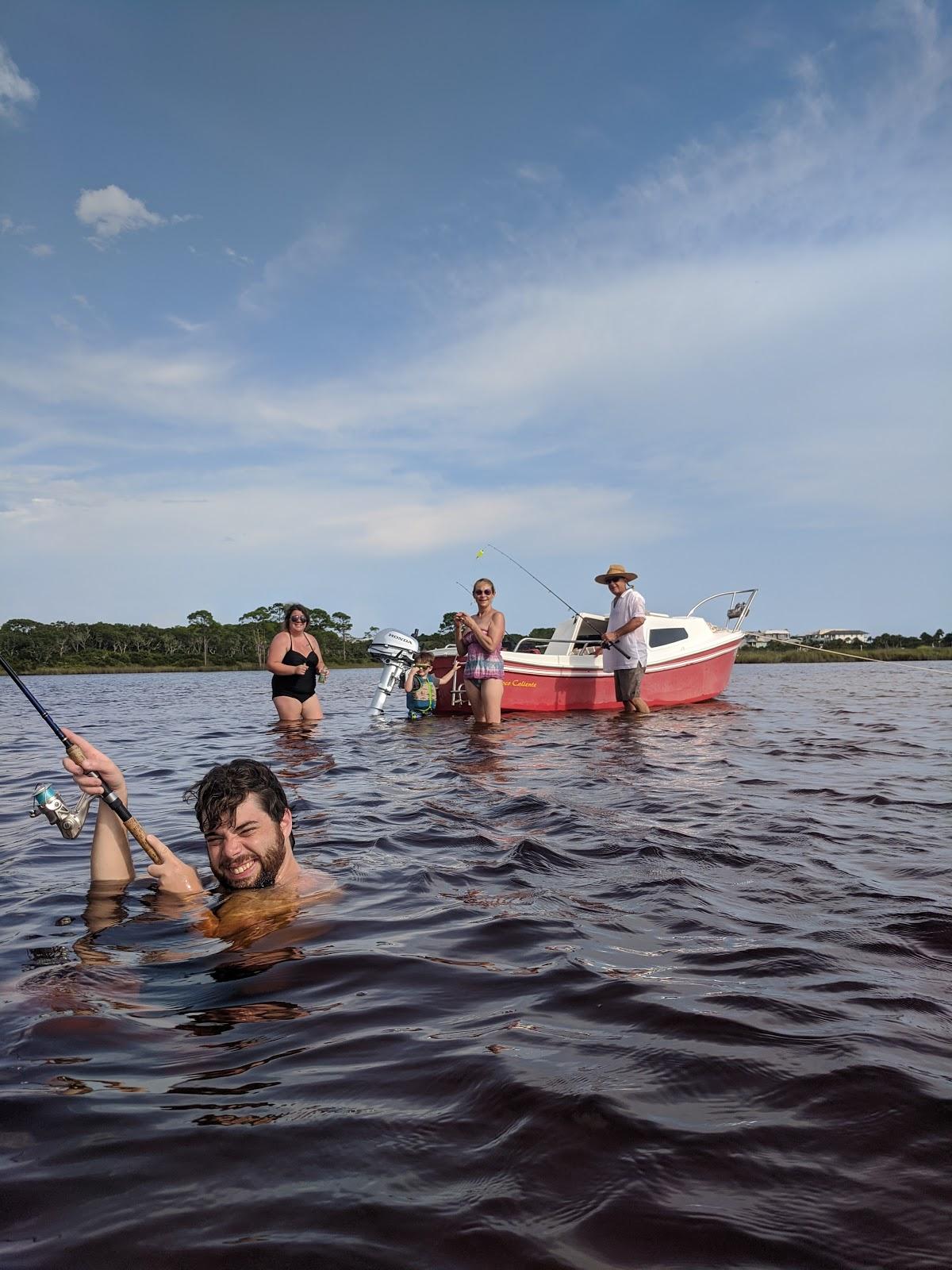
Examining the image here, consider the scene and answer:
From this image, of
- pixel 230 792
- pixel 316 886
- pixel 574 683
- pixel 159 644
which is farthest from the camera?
pixel 159 644

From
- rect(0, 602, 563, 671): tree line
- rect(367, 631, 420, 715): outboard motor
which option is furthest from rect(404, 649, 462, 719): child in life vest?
rect(0, 602, 563, 671): tree line

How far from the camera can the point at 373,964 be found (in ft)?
10.7

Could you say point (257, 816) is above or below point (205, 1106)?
above

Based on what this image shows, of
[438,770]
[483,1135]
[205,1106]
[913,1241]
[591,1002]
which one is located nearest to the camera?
[913,1241]

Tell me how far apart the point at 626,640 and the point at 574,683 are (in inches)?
60.9

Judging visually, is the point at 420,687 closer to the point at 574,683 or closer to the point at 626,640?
the point at 574,683

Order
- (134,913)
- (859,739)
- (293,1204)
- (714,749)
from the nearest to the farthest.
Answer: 1. (293,1204)
2. (134,913)
3. (714,749)
4. (859,739)

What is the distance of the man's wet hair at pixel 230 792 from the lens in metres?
3.77

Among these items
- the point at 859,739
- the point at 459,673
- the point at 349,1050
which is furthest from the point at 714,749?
the point at 349,1050

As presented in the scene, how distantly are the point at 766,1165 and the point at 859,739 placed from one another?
948 centimetres

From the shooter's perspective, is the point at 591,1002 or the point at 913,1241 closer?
the point at 913,1241

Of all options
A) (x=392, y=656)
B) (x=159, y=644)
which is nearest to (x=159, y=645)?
(x=159, y=644)

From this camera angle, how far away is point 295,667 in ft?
40.8

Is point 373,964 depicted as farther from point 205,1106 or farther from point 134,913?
point 134,913
